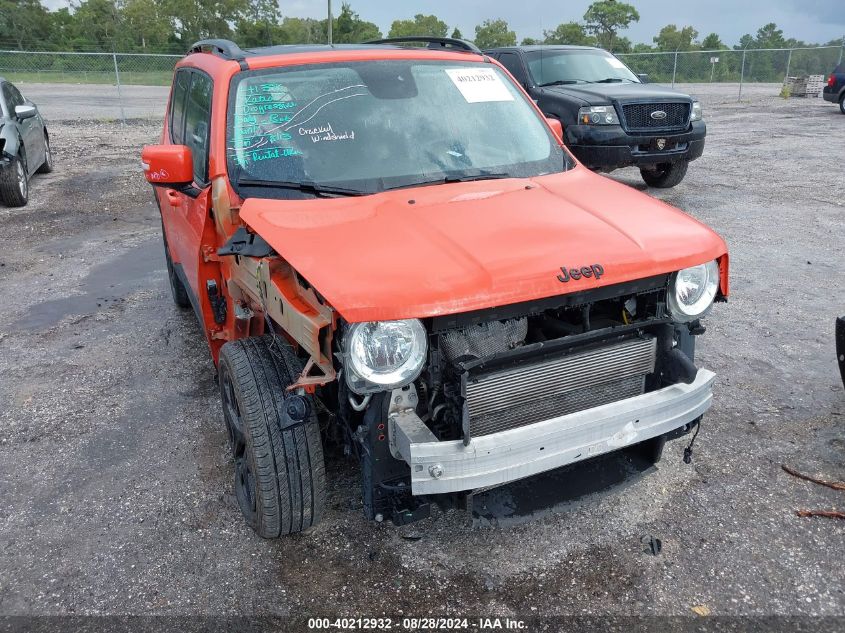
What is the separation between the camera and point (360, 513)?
10.3 ft

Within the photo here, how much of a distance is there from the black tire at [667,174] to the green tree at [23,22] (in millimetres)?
51019

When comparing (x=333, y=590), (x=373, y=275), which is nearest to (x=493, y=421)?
(x=373, y=275)

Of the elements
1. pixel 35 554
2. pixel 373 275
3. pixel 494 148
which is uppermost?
pixel 494 148

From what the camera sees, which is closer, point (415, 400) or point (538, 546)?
point (415, 400)

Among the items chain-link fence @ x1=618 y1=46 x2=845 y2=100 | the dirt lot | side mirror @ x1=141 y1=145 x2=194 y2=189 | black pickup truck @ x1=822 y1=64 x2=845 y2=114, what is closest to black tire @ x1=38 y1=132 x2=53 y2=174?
the dirt lot

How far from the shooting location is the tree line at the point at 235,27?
168 ft

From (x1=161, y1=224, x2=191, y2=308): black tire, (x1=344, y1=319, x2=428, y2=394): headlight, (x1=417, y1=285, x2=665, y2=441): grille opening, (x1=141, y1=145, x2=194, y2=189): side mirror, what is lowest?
(x1=161, y1=224, x2=191, y2=308): black tire

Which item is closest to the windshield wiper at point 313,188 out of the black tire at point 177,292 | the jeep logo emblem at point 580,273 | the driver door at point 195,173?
the driver door at point 195,173

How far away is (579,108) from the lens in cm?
878

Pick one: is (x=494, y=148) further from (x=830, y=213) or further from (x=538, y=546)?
(x=830, y=213)

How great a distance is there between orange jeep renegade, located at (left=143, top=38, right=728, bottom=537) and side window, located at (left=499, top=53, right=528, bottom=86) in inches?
269

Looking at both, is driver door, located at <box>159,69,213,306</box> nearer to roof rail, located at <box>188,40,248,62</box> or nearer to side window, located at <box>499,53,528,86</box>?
roof rail, located at <box>188,40,248,62</box>

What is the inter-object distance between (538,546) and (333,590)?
863 mm

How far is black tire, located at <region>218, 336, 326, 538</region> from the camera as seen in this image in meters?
2.66
